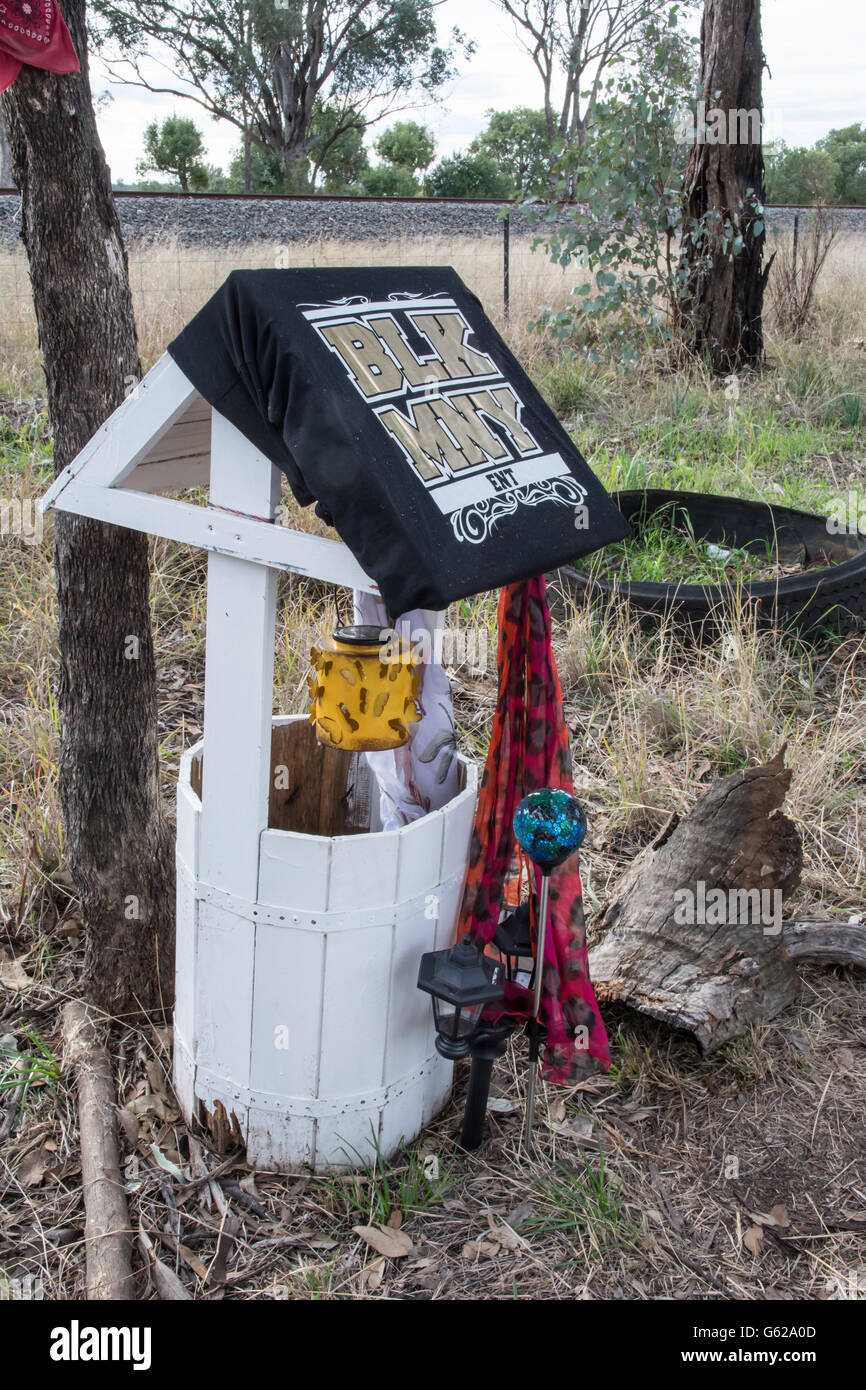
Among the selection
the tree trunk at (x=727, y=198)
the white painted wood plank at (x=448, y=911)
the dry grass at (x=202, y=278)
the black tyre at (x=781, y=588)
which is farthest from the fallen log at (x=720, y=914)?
the tree trunk at (x=727, y=198)

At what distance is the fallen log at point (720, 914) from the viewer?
251 centimetres

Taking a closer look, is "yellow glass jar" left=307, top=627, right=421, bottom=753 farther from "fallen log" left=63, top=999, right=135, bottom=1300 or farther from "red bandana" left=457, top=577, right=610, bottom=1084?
"fallen log" left=63, top=999, right=135, bottom=1300

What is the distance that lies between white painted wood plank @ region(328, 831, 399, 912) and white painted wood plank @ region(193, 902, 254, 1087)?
7.5 inches

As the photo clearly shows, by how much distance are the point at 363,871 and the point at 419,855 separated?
0.43 feet

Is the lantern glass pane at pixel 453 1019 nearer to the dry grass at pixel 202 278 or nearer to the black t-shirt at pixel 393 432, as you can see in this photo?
the black t-shirt at pixel 393 432

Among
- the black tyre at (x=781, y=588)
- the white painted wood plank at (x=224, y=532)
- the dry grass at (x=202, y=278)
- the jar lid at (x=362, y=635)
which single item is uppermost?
Result: the dry grass at (x=202, y=278)

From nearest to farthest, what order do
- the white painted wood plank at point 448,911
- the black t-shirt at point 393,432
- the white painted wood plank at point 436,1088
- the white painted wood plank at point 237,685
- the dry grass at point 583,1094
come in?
the black t-shirt at point 393,432 → the white painted wood plank at point 237,685 → the dry grass at point 583,1094 → the white painted wood plank at point 448,911 → the white painted wood plank at point 436,1088

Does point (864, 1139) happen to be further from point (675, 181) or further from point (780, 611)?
point (675, 181)

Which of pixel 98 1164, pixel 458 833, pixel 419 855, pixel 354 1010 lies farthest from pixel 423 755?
pixel 98 1164

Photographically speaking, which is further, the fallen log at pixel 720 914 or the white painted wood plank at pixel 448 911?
the fallen log at pixel 720 914

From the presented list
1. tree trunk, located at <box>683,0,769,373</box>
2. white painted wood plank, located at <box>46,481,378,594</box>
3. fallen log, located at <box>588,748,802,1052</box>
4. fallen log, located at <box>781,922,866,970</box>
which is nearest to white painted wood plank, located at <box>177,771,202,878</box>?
white painted wood plank, located at <box>46,481,378,594</box>

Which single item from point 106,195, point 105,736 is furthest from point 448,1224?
point 106,195

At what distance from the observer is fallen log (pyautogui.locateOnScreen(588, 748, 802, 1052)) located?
2508 mm

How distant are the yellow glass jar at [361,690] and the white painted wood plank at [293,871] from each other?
197mm
